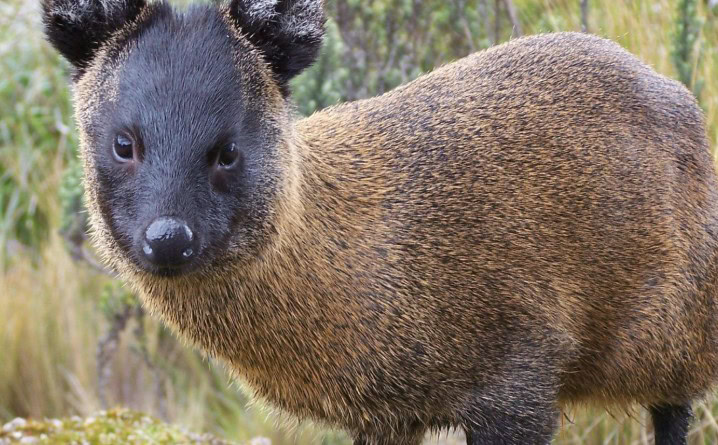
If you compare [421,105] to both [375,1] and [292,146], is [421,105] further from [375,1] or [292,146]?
[375,1]

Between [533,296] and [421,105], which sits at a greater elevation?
[421,105]

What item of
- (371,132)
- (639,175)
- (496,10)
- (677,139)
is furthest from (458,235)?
(496,10)

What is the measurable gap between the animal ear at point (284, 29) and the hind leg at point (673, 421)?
2.94m

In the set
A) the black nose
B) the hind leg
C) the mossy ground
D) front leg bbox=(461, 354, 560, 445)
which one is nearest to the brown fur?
front leg bbox=(461, 354, 560, 445)

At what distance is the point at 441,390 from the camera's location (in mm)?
5043

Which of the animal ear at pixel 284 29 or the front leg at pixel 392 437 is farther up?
the animal ear at pixel 284 29

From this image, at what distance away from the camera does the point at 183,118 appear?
14.4 feet

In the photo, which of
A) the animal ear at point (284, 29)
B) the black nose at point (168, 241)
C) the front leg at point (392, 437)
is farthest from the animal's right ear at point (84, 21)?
the front leg at point (392, 437)

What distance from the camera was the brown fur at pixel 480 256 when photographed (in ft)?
16.4

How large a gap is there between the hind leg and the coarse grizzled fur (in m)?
0.02

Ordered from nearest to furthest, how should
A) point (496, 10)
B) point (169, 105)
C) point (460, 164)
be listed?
point (169, 105)
point (460, 164)
point (496, 10)

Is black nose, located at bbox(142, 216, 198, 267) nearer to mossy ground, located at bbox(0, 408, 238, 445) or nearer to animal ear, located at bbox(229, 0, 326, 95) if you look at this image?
animal ear, located at bbox(229, 0, 326, 95)

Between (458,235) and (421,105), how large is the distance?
796 mm

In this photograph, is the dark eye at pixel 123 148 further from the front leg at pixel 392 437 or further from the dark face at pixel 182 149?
the front leg at pixel 392 437
